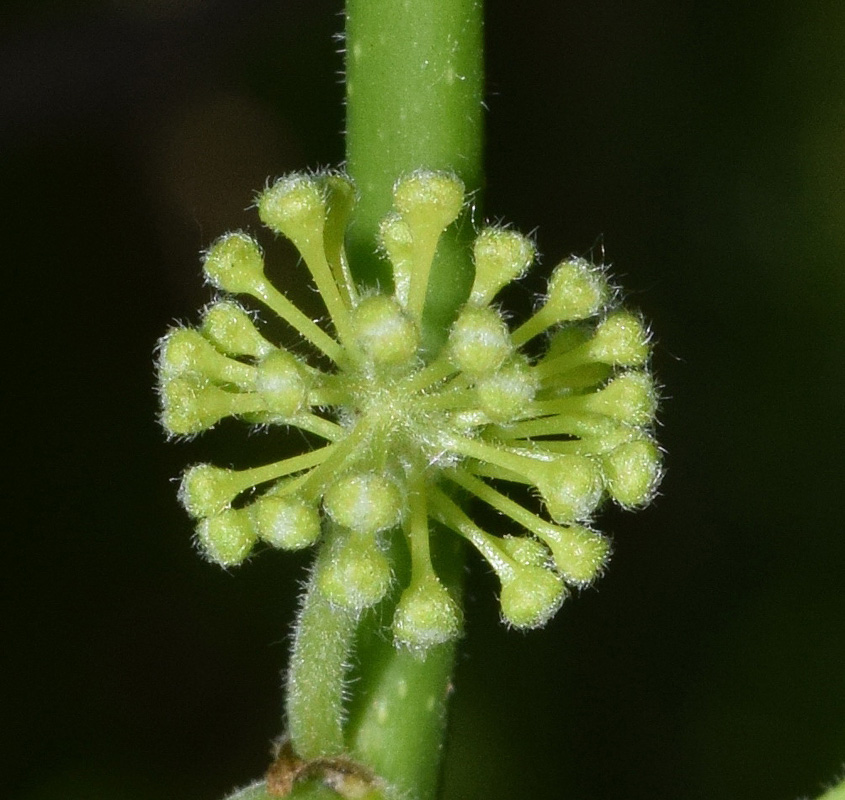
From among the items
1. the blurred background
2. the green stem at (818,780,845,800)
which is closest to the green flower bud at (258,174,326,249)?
the green stem at (818,780,845,800)

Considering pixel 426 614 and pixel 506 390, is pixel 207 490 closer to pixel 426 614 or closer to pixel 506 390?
pixel 426 614

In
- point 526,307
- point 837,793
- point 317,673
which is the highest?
point 526,307

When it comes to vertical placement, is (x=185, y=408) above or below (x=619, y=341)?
below

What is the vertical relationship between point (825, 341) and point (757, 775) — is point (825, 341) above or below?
above

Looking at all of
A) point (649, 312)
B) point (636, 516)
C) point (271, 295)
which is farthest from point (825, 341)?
point (271, 295)

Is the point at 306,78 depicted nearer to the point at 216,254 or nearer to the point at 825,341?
the point at 825,341

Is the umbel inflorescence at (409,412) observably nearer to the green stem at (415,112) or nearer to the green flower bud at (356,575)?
the green flower bud at (356,575)

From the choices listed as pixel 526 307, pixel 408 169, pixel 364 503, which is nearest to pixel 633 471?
pixel 364 503
